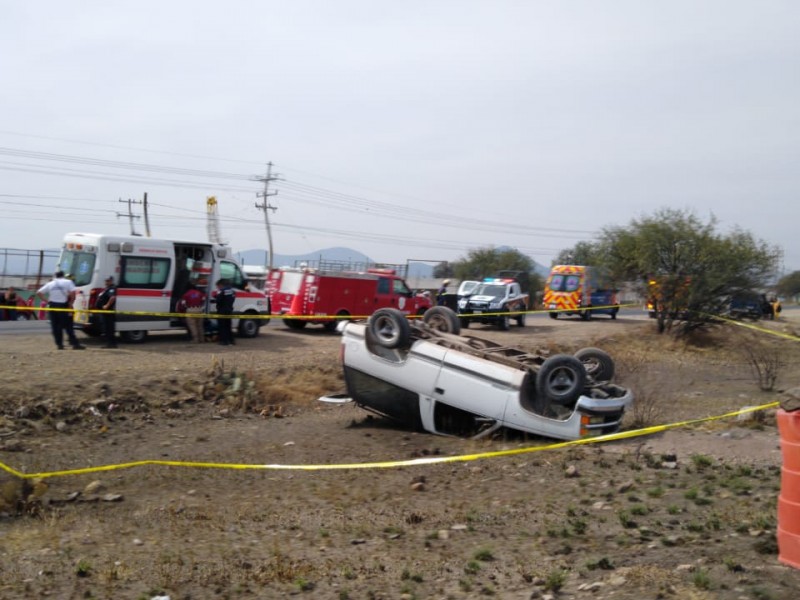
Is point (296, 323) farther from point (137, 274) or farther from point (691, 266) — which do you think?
point (691, 266)

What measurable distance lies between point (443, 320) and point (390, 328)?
2.10 meters

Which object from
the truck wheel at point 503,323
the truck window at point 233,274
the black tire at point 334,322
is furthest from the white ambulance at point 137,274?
the truck wheel at point 503,323

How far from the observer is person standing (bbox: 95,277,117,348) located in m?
17.4

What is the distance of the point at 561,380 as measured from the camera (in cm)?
974

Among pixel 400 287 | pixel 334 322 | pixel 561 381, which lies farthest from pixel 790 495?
pixel 400 287

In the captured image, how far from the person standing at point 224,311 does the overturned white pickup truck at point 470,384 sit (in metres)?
8.22

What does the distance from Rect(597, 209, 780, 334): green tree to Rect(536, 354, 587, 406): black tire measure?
1578 cm

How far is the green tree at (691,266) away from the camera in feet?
79.6

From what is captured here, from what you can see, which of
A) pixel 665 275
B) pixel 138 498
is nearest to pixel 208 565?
pixel 138 498

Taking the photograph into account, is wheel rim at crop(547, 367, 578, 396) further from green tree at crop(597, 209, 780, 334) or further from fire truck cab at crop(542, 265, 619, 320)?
fire truck cab at crop(542, 265, 619, 320)

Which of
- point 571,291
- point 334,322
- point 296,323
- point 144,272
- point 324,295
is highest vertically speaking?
point 571,291

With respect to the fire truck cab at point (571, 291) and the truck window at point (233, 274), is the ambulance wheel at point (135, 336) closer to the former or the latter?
the truck window at point (233, 274)

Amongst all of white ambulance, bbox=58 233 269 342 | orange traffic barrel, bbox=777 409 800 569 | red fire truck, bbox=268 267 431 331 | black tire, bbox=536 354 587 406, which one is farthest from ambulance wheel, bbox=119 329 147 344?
orange traffic barrel, bbox=777 409 800 569

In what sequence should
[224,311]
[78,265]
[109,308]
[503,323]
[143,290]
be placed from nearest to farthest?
[109,308], [78,265], [143,290], [224,311], [503,323]
